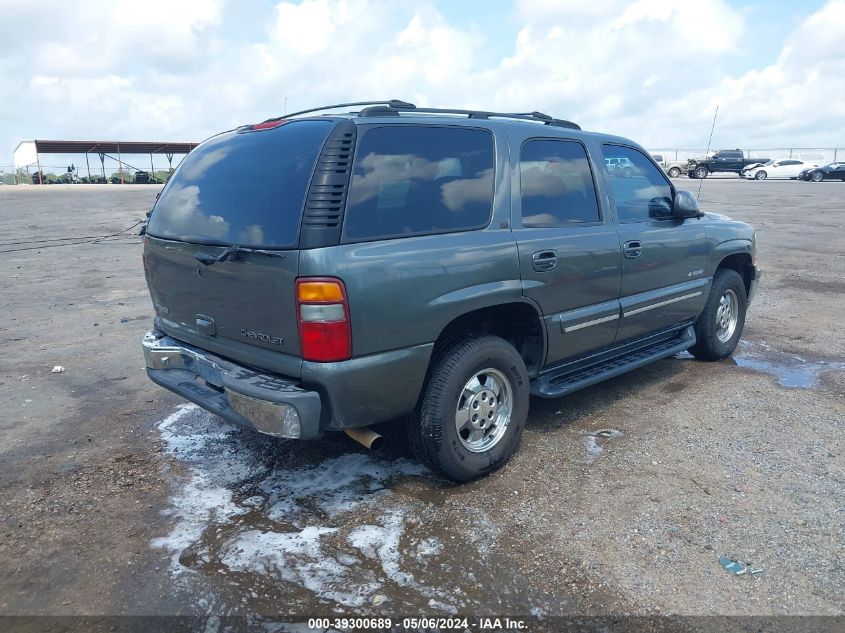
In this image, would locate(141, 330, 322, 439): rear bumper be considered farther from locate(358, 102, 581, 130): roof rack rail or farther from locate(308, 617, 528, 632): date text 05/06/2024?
locate(358, 102, 581, 130): roof rack rail

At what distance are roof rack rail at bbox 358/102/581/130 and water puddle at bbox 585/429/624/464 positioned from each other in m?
Answer: 2.11

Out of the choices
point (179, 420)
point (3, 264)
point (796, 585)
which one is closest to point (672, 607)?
point (796, 585)

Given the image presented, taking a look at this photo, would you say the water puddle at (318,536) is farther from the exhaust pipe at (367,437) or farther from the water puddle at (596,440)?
the water puddle at (596,440)

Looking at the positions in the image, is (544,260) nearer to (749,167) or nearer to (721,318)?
(721,318)

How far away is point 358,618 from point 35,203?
26.7 meters

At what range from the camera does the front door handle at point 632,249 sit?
450cm

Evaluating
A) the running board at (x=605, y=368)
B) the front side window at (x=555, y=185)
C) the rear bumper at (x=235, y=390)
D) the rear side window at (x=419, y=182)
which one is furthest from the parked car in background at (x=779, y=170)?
the rear bumper at (x=235, y=390)

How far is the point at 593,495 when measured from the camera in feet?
11.7

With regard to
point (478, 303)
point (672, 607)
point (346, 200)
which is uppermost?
point (346, 200)

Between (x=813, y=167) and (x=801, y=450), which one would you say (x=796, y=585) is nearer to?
(x=801, y=450)

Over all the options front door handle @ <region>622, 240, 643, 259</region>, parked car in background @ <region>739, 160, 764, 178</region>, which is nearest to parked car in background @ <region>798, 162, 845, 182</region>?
parked car in background @ <region>739, 160, 764, 178</region>

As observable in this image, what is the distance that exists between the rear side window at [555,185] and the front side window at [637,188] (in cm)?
30

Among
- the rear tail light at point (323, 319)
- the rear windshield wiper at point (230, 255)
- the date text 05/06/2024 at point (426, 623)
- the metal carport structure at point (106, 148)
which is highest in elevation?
the metal carport structure at point (106, 148)

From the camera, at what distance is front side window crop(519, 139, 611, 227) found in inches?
156
